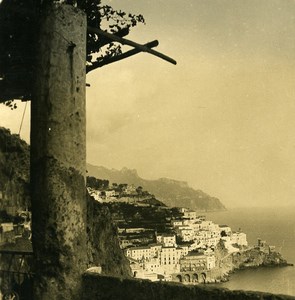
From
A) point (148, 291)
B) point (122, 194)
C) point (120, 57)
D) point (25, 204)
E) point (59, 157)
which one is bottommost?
point (148, 291)

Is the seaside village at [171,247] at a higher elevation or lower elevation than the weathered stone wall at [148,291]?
lower

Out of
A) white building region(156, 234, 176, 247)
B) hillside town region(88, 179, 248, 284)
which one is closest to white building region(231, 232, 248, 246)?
hillside town region(88, 179, 248, 284)

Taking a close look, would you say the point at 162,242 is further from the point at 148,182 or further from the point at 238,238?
the point at 148,182

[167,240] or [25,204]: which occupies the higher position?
[25,204]

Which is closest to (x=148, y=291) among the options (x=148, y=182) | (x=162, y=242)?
(x=162, y=242)

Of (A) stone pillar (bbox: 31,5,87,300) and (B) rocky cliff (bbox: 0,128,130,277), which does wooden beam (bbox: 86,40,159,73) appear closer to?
A: (A) stone pillar (bbox: 31,5,87,300)

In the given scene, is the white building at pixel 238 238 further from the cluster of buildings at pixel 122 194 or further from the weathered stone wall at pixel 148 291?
the weathered stone wall at pixel 148 291

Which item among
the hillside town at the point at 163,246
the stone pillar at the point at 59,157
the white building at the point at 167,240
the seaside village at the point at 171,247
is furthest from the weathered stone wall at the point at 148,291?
the white building at the point at 167,240
